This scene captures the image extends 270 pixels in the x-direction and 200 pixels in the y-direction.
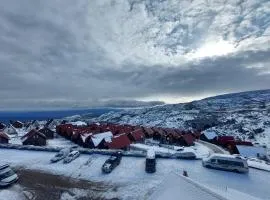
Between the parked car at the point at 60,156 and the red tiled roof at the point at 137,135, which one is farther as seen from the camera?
the red tiled roof at the point at 137,135

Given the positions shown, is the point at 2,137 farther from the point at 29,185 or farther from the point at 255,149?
the point at 255,149

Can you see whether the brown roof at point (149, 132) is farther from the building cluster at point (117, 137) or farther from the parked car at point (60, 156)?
the parked car at point (60, 156)

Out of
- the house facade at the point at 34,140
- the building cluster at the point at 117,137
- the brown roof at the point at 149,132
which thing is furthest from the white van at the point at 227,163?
the house facade at the point at 34,140

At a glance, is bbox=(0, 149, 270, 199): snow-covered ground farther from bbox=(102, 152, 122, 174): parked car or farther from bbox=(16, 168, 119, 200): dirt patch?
bbox=(16, 168, 119, 200): dirt patch

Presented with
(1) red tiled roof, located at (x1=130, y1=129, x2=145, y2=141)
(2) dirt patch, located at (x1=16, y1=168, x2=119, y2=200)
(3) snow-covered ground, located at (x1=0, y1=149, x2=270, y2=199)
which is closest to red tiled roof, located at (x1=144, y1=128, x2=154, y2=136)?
(1) red tiled roof, located at (x1=130, y1=129, x2=145, y2=141)

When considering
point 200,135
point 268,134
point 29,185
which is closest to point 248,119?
point 268,134

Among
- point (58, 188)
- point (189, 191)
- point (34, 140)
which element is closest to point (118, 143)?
point (34, 140)
